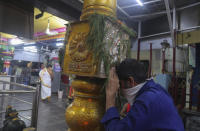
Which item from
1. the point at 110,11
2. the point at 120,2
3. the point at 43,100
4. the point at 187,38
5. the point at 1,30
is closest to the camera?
the point at 110,11

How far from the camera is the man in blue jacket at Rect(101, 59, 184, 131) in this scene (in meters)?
0.87

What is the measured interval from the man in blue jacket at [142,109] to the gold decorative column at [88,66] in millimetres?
301

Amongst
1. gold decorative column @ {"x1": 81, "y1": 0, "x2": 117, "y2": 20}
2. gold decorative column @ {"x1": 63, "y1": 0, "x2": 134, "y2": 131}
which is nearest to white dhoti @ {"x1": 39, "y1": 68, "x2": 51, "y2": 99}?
gold decorative column @ {"x1": 63, "y1": 0, "x2": 134, "y2": 131}

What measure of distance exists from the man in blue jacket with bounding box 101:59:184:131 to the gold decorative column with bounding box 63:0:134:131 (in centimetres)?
30

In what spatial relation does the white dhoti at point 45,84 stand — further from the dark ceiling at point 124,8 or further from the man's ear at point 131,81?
the man's ear at point 131,81

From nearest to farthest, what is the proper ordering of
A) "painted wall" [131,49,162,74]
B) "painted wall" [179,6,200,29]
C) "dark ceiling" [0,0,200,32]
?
1. "dark ceiling" [0,0,200,32]
2. "painted wall" [179,6,200,29]
3. "painted wall" [131,49,162,74]

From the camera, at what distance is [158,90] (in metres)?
1.00

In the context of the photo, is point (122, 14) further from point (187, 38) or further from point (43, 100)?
point (43, 100)

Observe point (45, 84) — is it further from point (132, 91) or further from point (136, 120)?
point (136, 120)

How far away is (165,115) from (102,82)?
2.19 ft

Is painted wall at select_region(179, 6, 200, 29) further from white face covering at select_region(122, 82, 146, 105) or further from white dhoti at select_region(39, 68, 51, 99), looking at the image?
white dhoti at select_region(39, 68, 51, 99)

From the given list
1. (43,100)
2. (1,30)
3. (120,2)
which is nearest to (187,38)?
(120,2)

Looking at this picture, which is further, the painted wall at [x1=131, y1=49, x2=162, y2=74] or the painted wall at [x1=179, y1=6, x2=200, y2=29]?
the painted wall at [x1=131, y1=49, x2=162, y2=74]

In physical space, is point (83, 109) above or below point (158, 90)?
below
